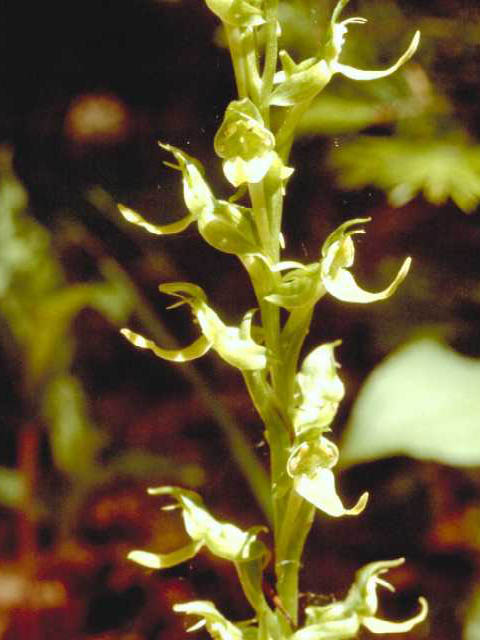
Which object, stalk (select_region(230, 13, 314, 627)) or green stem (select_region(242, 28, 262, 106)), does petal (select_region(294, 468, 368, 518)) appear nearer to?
stalk (select_region(230, 13, 314, 627))

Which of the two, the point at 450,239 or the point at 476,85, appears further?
the point at 450,239

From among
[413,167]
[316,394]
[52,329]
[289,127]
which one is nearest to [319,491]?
[316,394]

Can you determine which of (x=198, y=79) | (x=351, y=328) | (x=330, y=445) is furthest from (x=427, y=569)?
(x=198, y=79)

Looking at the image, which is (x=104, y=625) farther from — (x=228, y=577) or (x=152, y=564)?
(x=152, y=564)

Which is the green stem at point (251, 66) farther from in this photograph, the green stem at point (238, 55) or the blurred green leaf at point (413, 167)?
the blurred green leaf at point (413, 167)

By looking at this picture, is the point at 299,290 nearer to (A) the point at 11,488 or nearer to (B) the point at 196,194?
(B) the point at 196,194

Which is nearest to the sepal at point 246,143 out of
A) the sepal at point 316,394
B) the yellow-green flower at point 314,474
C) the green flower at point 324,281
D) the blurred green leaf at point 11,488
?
the green flower at point 324,281
